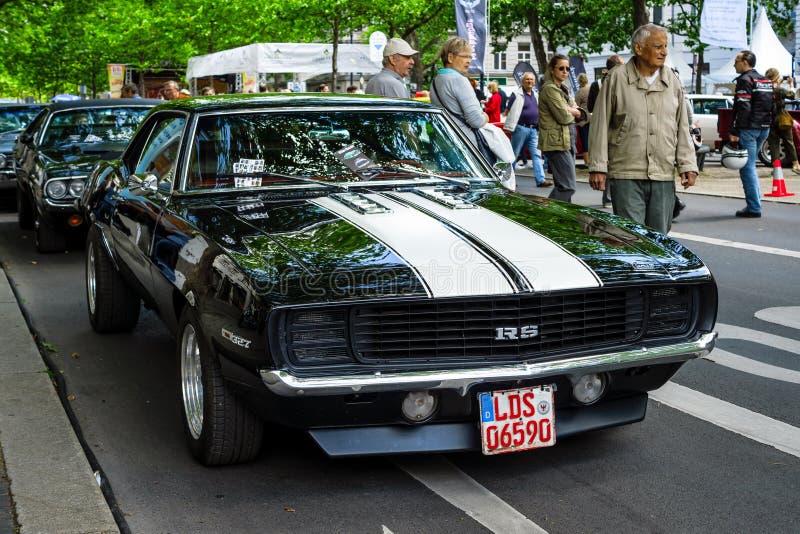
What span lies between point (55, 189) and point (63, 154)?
41.6 inches

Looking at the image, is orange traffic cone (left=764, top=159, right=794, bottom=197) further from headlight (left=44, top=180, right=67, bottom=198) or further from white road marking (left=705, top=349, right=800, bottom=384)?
headlight (left=44, top=180, right=67, bottom=198)

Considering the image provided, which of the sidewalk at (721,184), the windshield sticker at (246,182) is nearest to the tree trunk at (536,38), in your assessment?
the sidewalk at (721,184)

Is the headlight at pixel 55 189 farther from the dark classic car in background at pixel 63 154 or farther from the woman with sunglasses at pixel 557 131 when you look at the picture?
the woman with sunglasses at pixel 557 131

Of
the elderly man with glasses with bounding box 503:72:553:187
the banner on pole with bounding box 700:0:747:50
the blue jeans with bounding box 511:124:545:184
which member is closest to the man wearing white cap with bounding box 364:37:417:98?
the elderly man with glasses with bounding box 503:72:553:187

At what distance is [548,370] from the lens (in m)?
3.91

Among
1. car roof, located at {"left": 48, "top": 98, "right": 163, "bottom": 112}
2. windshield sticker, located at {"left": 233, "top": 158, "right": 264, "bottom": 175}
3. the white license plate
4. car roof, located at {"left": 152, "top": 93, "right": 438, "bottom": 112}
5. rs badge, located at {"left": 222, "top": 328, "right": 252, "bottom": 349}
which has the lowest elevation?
the white license plate

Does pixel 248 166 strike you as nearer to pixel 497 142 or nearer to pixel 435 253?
pixel 435 253

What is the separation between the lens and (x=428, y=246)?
4.08m

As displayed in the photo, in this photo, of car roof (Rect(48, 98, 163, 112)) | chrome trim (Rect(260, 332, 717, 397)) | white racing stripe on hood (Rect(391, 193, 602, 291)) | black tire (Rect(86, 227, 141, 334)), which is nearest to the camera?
chrome trim (Rect(260, 332, 717, 397))

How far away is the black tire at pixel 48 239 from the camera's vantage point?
10719 mm

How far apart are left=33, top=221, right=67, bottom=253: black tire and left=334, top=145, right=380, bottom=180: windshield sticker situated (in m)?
6.17

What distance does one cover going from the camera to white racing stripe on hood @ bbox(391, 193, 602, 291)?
393 cm

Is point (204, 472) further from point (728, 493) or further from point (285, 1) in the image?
point (285, 1)

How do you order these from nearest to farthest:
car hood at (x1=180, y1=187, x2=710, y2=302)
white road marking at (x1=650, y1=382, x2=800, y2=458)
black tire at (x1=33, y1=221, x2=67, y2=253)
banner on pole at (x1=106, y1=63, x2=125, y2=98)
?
car hood at (x1=180, y1=187, x2=710, y2=302) < white road marking at (x1=650, y1=382, x2=800, y2=458) < black tire at (x1=33, y1=221, x2=67, y2=253) < banner on pole at (x1=106, y1=63, x2=125, y2=98)
